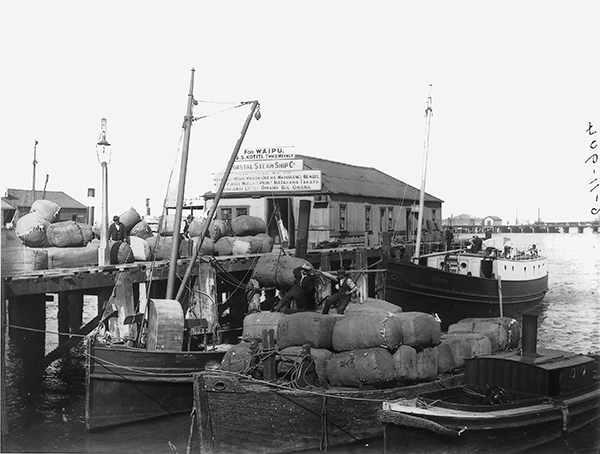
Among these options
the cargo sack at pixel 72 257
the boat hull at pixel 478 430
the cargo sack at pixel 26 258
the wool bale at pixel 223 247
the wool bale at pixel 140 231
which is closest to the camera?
the boat hull at pixel 478 430

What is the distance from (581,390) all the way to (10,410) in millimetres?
13957

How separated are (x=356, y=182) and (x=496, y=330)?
24.0m

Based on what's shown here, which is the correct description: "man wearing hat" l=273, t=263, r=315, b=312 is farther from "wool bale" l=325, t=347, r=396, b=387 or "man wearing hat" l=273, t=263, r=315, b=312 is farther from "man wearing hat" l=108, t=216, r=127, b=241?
"man wearing hat" l=108, t=216, r=127, b=241

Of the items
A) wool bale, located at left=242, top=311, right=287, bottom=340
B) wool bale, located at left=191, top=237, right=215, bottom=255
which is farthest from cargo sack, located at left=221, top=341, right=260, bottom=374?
wool bale, located at left=191, top=237, right=215, bottom=255

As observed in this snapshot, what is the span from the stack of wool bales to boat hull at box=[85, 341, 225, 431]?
19.3ft

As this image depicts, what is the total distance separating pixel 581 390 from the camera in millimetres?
13031

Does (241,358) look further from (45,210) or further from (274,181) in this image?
(274,181)

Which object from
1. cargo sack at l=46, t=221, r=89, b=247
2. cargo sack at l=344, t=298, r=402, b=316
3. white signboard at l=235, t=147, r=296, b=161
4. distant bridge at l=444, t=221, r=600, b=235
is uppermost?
white signboard at l=235, t=147, r=296, b=161

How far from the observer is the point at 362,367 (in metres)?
12.9

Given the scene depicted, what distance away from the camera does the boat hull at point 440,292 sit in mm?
26656

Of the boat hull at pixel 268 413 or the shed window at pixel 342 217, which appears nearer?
the boat hull at pixel 268 413

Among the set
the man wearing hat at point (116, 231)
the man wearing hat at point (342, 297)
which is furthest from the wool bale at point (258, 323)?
the man wearing hat at point (116, 231)

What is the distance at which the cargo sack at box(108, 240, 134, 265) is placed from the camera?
69.1 ft

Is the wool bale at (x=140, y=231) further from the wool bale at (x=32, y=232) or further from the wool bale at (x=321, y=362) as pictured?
the wool bale at (x=321, y=362)
